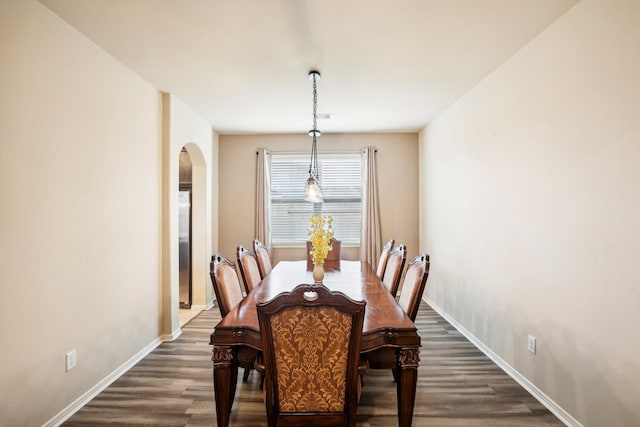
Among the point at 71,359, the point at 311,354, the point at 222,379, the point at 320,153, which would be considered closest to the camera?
the point at 311,354

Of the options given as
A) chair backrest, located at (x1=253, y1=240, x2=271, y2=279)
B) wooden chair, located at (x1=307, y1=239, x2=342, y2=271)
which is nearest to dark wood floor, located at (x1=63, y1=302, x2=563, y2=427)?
chair backrest, located at (x1=253, y1=240, x2=271, y2=279)

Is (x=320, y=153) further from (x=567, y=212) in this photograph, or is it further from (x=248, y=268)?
(x=567, y=212)

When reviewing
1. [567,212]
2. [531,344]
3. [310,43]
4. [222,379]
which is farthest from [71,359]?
[567,212]

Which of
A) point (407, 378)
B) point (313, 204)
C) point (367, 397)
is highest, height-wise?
point (313, 204)

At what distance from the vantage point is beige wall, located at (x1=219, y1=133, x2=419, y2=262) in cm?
534

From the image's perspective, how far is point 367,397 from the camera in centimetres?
239

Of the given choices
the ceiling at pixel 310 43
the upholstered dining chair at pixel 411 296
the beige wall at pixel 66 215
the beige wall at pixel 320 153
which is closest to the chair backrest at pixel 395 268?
the upholstered dining chair at pixel 411 296

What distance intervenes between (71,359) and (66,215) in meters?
0.98

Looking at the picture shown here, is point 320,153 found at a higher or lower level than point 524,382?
higher

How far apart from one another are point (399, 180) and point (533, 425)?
12.4 feet

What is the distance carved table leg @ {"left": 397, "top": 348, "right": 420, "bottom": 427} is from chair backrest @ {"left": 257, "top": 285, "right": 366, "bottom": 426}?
31 centimetres

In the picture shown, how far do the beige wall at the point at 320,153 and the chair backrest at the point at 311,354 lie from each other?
3.82 m

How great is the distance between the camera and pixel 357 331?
1.49m

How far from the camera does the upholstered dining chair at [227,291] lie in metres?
1.79
